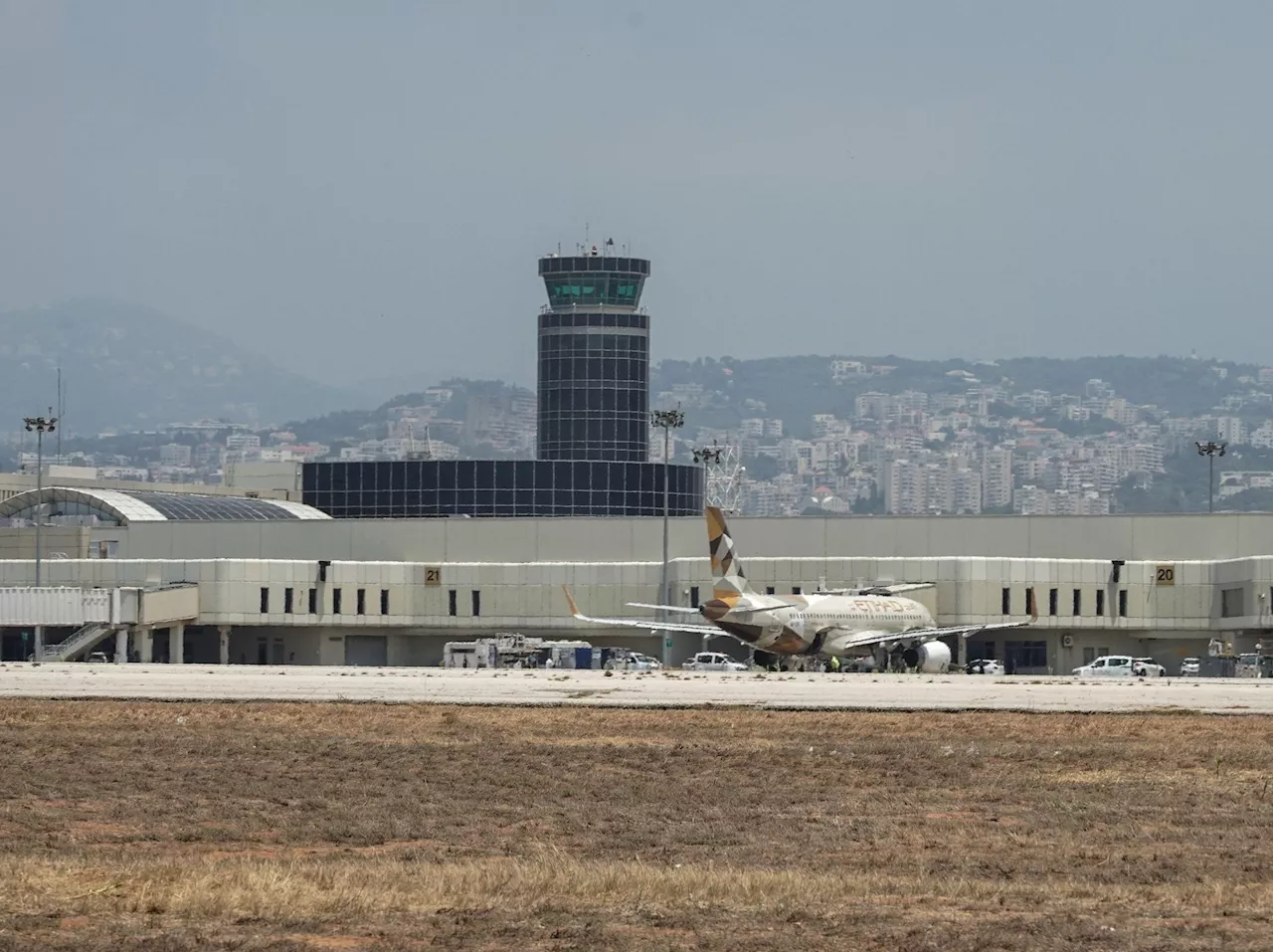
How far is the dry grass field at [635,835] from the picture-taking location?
2511 centimetres

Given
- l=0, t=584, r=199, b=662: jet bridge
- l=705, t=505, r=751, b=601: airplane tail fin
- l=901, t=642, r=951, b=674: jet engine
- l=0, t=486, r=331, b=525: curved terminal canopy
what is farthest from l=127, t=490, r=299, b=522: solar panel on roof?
l=901, t=642, r=951, b=674: jet engine

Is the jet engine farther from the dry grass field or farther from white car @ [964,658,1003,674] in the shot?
the dry grass field

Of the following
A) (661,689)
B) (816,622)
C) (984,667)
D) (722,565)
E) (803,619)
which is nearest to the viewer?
(661,689)

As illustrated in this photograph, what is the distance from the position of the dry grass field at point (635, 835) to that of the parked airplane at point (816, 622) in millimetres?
39534

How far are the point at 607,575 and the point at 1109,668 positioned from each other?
1258 inches

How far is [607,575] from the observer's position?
124938 millimetres

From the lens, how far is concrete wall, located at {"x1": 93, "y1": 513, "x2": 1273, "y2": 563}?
404ft

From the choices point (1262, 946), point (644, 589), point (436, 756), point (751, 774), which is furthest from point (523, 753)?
point (644, 589)

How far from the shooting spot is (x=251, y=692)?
72000mm

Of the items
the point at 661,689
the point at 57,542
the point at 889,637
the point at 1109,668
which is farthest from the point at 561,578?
the point at 661,689

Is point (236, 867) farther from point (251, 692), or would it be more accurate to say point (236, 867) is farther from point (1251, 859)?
point (251, 692)

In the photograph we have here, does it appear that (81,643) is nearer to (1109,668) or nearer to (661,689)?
(661,689)

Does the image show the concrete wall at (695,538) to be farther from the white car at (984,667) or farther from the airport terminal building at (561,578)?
the white car at (984,667)

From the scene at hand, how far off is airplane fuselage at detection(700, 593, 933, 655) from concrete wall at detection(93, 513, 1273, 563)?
19.6 meters
